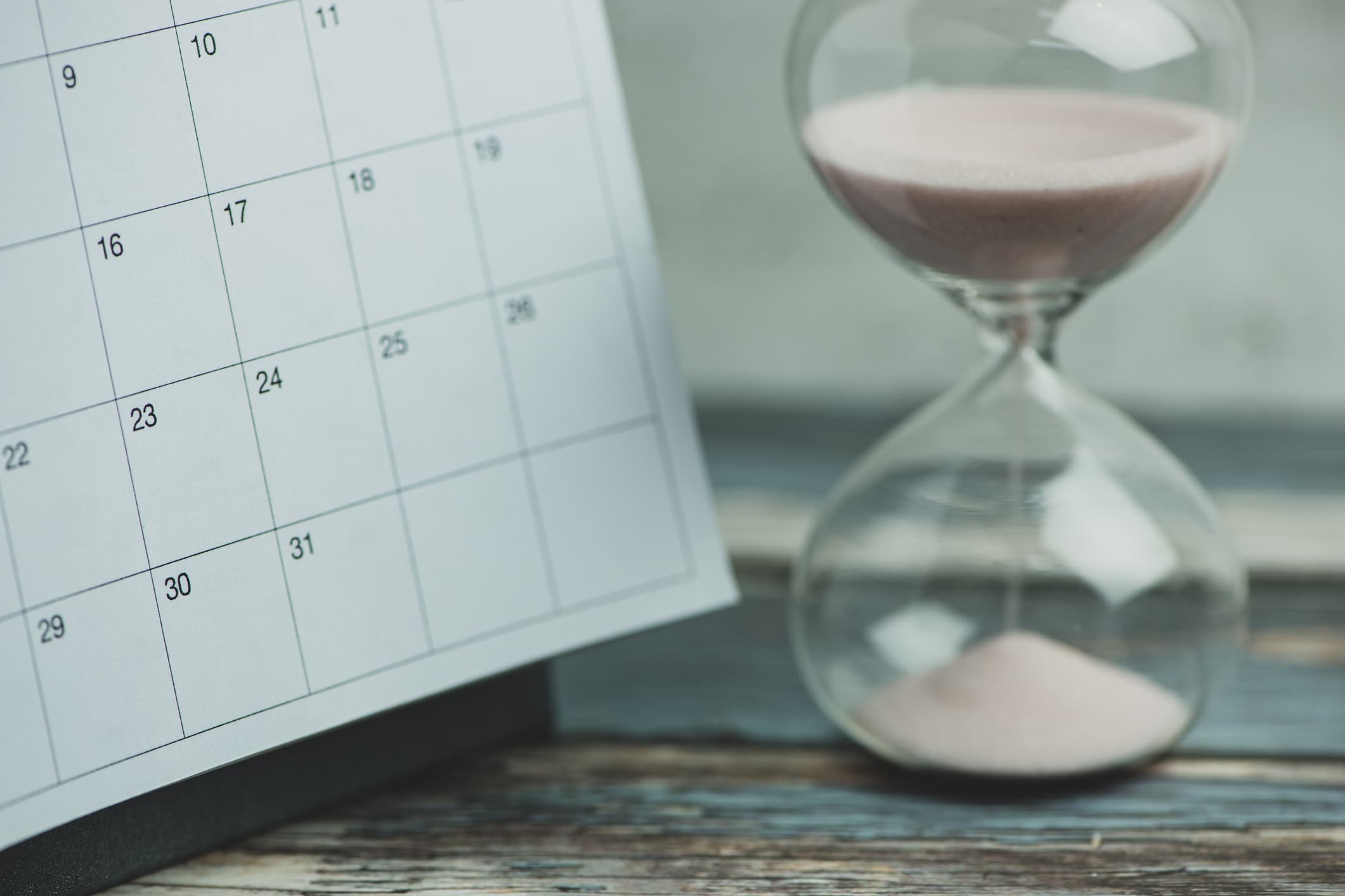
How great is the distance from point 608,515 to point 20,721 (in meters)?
0.23

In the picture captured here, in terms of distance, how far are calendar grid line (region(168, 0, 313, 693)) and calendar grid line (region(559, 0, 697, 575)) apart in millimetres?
158

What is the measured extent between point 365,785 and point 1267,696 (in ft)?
1.30

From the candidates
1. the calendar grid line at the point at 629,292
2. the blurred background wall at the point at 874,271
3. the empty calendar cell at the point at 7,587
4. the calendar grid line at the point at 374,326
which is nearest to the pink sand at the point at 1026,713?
the calendar grid line at the point at 629,292

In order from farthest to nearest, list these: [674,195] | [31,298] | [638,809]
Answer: [674,195] < [638,809] < [31,298]

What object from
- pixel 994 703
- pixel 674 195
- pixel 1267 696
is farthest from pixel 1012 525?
pixel 674 195

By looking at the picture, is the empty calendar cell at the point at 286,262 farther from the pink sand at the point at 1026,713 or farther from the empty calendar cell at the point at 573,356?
the pink sand at the point at 1026,713

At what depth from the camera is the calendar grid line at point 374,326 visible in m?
0.46

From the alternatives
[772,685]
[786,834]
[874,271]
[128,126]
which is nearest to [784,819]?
[786,834]

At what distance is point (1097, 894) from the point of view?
19.5 inches

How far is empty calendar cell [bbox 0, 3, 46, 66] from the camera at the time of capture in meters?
0.45

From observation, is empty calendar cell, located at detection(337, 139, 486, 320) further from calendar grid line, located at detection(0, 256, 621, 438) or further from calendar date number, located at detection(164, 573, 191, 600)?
calendar date number, located at detection(164, 573, 191, 600)

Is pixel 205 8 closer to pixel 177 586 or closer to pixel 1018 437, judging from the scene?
pixel 177 586

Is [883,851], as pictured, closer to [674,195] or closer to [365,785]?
[365,785]

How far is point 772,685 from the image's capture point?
669mm
